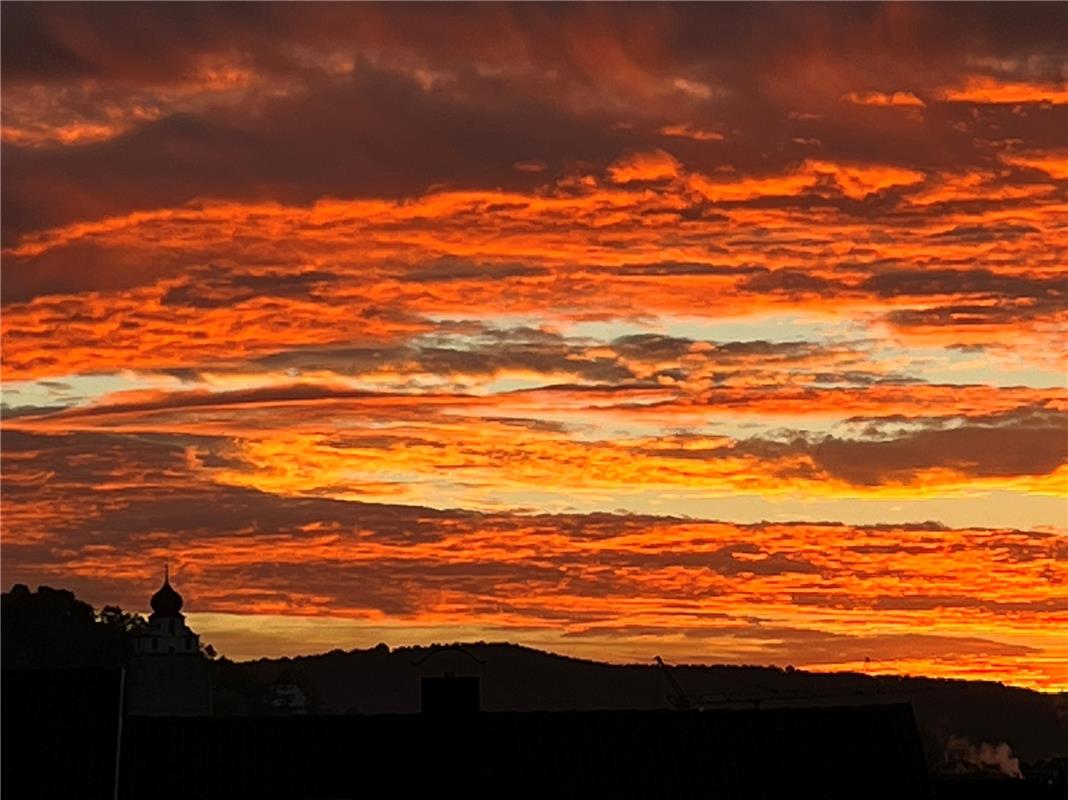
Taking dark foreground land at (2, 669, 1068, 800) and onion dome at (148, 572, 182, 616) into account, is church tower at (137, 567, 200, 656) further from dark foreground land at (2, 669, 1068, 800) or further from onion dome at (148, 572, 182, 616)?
dark foreground land at (2, 669, 1068, 800)

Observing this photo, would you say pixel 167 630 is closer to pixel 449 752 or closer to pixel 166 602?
pixel 166 602

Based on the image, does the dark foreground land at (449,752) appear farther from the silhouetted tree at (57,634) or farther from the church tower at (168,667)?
the silhouetted tree at (57,634)

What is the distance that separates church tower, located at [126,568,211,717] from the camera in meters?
167

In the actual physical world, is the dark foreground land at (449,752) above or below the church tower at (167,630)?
below

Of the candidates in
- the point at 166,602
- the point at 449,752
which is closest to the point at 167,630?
the point at 166,602

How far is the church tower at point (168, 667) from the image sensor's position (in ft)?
547

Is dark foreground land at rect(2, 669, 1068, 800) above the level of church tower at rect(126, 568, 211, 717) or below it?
below

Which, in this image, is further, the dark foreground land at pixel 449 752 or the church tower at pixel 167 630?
the church tower at pixel 167 630

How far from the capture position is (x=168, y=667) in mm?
175750

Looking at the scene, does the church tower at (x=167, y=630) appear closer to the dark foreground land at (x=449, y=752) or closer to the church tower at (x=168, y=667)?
the church tower at (x=168, y=667)

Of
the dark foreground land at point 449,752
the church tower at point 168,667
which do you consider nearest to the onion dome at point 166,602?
the church tower at point 168,667

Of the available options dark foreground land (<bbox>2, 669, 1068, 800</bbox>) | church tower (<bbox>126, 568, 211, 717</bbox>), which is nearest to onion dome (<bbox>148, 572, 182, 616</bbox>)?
church tower (<bbox>126, 568, 211, 717</bbox>)

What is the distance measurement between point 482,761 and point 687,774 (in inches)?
171

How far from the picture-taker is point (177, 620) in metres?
197
